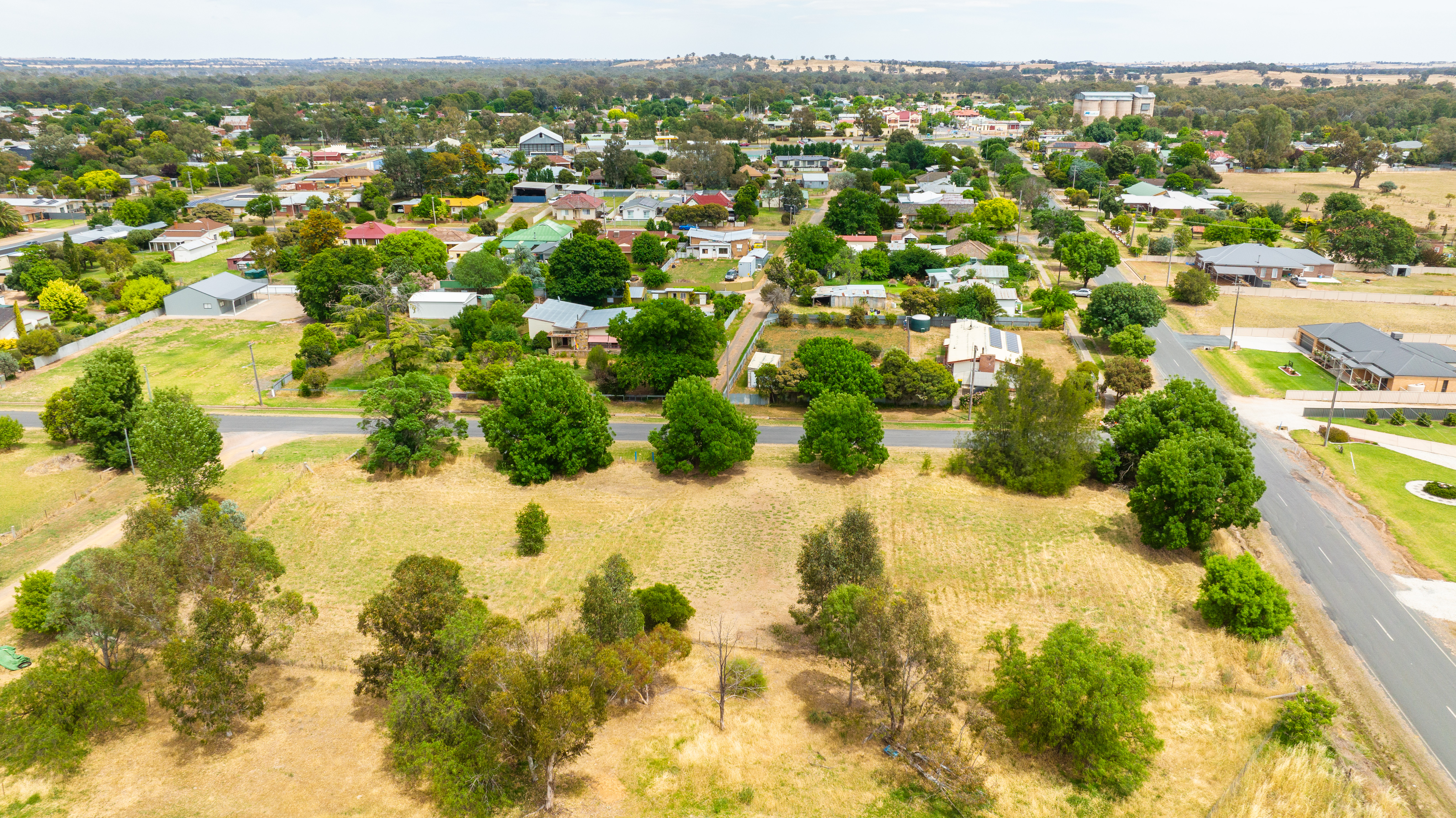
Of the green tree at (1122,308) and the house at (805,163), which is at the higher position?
the house at (805,163)

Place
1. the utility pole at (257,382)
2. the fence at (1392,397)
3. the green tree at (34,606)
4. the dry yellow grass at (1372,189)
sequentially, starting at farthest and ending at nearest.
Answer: the dry yellow grass at (1372,189) < the utility pole at (257,382) < the fence at (1392,397) < the green tree at (34,606)

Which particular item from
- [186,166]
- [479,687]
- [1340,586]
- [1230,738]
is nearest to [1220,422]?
[1340,586]

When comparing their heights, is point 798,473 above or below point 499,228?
below

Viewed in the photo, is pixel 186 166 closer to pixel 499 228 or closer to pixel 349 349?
pixel 499 228

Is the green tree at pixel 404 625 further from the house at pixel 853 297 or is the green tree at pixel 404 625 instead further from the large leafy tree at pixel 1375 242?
the large leafy tree at pixel 1375 242

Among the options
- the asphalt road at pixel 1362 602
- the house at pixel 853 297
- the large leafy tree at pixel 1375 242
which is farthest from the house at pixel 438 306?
the large leafy tree at pixel 1375 242

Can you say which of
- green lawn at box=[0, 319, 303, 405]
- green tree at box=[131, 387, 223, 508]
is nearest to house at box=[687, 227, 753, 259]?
green lawn at box=[0, 319, 303, 405]

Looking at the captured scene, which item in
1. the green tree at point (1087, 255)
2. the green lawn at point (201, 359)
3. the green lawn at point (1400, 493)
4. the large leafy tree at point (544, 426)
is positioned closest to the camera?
the green lawn at point (1400, 493)
